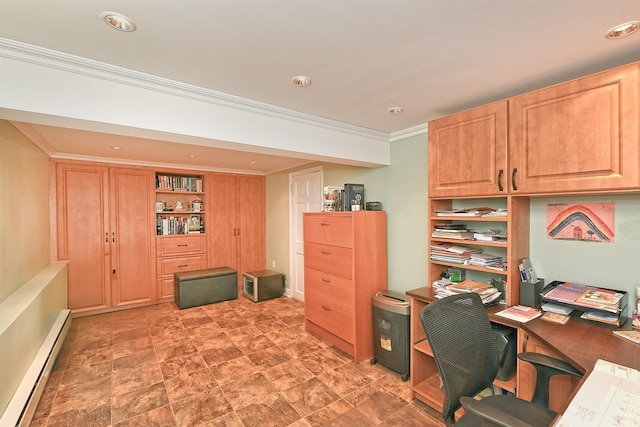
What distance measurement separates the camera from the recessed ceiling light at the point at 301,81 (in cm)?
182

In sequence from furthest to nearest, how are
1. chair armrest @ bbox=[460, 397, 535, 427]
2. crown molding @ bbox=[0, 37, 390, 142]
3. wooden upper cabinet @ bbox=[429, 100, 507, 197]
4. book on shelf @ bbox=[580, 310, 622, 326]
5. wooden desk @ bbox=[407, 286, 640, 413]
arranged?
wooden upper cabinet @ bbox=[429, 100, 507, 197], book on shelf @ bbox=[580, 310, 622, 326], crown molding @ bbox=[0, 37, 390, 142], wooden desk @ bbox=[407, 286, 640, 413], chair armrest @ bbox=[460, 397, 535, 427]

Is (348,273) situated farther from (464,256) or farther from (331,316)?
(464,256)

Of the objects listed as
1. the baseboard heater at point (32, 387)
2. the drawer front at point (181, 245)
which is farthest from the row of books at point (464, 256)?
the drawer front at point (181, 245)

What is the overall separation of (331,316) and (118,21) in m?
2.86

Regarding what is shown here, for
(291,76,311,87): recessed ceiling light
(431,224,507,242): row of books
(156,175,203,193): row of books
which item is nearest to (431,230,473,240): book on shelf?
(431,224,507,242): row of books

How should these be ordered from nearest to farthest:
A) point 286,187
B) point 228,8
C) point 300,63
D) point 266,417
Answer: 1. point 228,8
2. point 300,63
3. point 266,417
4. point 286,187

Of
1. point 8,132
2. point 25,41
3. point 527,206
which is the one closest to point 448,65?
point 527,206

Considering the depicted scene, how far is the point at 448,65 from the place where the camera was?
5.51 feet

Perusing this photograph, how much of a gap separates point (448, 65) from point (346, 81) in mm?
608

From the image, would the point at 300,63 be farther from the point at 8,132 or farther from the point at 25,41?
the point at 8,132

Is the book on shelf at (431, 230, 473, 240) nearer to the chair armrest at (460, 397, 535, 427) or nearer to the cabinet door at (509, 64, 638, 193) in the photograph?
the cabinet door at (509, 64, 638, 193)

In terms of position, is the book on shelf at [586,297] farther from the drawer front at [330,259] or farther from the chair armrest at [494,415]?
the drawer front at [330,259]

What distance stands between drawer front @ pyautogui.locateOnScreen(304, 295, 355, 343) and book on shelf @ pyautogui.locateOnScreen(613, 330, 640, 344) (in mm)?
1849

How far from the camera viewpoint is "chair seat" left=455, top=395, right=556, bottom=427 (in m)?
1.29
